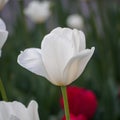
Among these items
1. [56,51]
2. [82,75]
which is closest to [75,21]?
[82,75]

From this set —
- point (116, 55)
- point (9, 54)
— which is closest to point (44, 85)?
point (9, 54)

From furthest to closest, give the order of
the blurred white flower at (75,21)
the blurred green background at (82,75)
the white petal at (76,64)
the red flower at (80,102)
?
the blurred white flower at (75,21) < the blurred green background at (82,75) < the red flower at (80,102) < the white petal at (76,64)

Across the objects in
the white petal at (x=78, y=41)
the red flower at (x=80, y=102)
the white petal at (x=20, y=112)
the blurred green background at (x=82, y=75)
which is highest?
the white petal at (x=78, y=41)

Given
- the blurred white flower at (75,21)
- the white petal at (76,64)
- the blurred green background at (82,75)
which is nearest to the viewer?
the white petal at (76,64)

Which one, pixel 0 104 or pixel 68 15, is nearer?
pixel 0 104

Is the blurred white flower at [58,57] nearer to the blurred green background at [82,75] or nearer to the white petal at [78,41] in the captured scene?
the white petal at [78,41]

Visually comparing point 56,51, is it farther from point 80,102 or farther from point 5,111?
point 80,102

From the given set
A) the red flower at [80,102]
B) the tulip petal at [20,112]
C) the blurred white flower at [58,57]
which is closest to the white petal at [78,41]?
the blurred white flower at [58,57]

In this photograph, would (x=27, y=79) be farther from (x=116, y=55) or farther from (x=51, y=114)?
(x=116, y=55)
